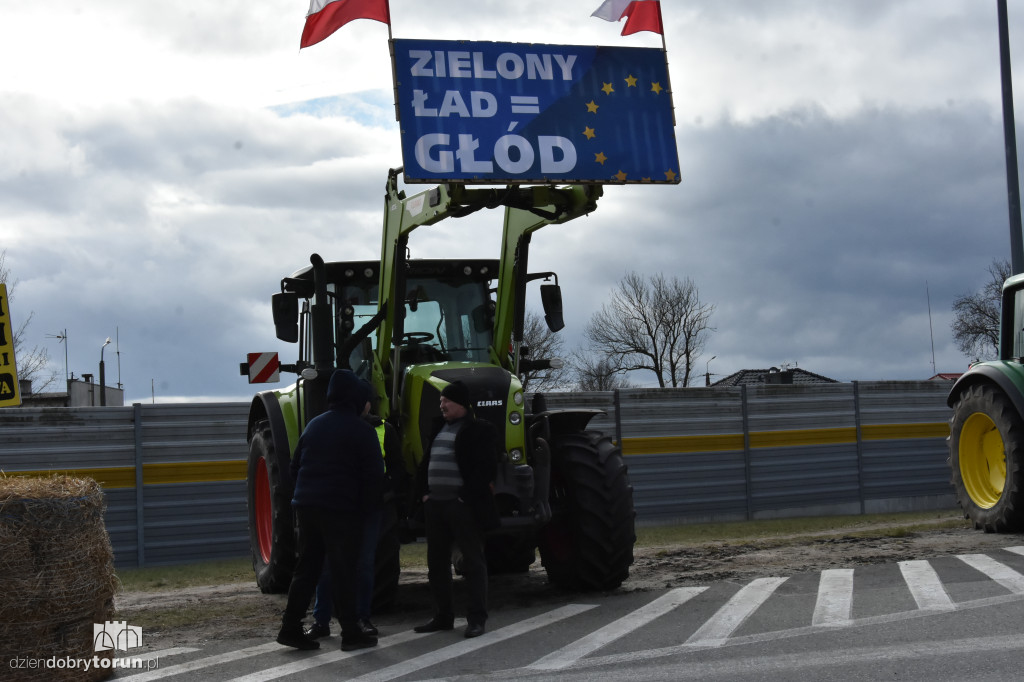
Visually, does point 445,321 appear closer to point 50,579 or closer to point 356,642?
point 356,642

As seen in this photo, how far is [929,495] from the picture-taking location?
20.0 metres

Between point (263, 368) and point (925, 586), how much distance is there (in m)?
9.31

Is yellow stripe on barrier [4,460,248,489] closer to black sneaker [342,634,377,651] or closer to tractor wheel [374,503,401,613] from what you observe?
tractor wheel [374,503,401,613]

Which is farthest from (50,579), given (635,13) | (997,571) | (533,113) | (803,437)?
(803,437)

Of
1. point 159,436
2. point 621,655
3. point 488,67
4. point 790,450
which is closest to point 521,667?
point 621,655

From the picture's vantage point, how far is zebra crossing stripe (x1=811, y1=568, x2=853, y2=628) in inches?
287

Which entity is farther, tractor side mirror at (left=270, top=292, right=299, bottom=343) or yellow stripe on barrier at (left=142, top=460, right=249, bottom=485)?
yellow stripe on barrier at (left=142, top=460, right=249, bottom=485)

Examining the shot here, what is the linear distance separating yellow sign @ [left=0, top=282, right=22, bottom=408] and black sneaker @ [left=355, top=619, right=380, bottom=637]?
3968 mm

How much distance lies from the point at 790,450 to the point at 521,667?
13214 mm

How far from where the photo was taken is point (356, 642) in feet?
24.1

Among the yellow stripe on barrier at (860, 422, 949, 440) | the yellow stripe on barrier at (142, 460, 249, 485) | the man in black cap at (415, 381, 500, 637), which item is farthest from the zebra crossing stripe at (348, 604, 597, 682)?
the yellow stripe on barrier at (860, 422, 949, 440)

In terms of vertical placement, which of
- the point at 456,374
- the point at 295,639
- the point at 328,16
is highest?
the point at 328,16

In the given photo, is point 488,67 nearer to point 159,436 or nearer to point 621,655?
point 621,655

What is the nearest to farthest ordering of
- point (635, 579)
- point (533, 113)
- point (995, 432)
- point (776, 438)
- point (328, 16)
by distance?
1. point (533, 113)
2. point (328, 16)
3. point (635, 579)
4. point (995, 432)
5. point (776, 438)
